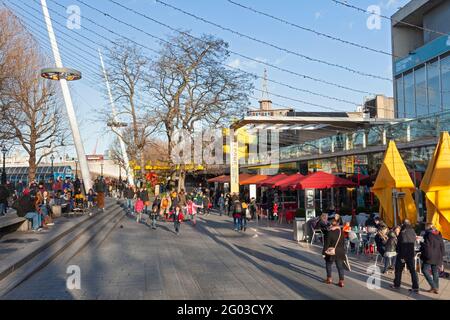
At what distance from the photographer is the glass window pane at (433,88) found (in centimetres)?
2988

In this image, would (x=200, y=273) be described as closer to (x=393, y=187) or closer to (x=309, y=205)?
(x=393, y=187)

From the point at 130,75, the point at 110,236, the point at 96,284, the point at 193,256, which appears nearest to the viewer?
the point at 96,284

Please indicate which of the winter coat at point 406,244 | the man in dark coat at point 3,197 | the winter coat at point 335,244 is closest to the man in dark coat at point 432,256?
the winter coat at point 406,244

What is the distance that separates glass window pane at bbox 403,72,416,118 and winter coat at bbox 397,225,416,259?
26.5 meters

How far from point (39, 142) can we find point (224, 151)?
66.5 feet

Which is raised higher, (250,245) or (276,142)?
(276,142)

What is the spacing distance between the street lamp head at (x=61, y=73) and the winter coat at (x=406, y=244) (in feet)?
63.4

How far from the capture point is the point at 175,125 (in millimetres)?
31734

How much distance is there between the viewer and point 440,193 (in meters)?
11.1

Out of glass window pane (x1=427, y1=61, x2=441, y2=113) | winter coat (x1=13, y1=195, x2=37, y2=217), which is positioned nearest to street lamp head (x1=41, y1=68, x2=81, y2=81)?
winter coat (x1=13, y1=195, x2=37, y2=217)

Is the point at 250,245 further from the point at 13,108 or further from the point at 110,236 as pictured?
the point at 13,108

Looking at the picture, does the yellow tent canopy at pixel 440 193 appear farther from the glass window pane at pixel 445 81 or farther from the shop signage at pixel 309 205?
the glass window pane at pixel 445 81
